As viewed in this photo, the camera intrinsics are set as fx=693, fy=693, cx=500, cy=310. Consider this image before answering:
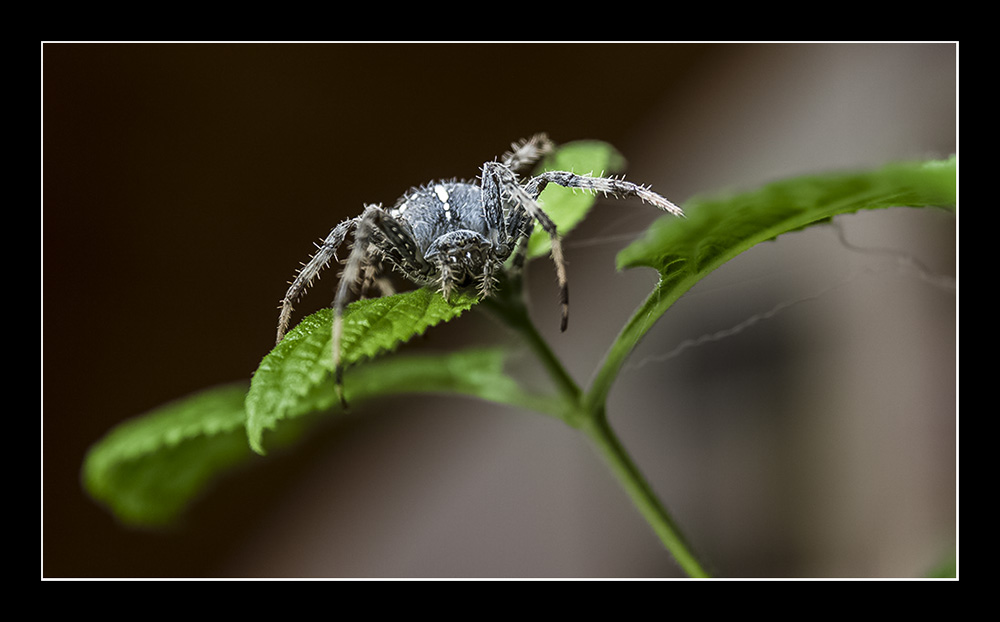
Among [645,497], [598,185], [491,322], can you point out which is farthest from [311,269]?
[491,322]

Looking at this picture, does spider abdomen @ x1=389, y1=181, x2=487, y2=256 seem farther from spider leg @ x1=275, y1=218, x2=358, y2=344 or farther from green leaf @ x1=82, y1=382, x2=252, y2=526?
green leaf @ x1=82, y1=382, x2=252, y2=526

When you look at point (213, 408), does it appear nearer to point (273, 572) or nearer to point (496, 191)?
point (496, 191)

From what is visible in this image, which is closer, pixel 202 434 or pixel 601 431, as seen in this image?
pixel 601 431

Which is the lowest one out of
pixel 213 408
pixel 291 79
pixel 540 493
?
pixel 540 493

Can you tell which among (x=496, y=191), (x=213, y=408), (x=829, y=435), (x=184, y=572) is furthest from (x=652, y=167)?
(x=184, y=572)

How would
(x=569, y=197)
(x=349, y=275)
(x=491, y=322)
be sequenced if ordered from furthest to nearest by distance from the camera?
1. (x=491, y=322)
2. (x=569, y=197)
3. (x=349, y=275)

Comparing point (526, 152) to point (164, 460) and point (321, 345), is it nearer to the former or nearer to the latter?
point (321, 345)

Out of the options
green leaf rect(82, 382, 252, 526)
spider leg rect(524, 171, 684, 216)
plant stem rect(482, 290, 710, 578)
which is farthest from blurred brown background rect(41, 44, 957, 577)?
plant stem rect(482, 290, 710, 578)
